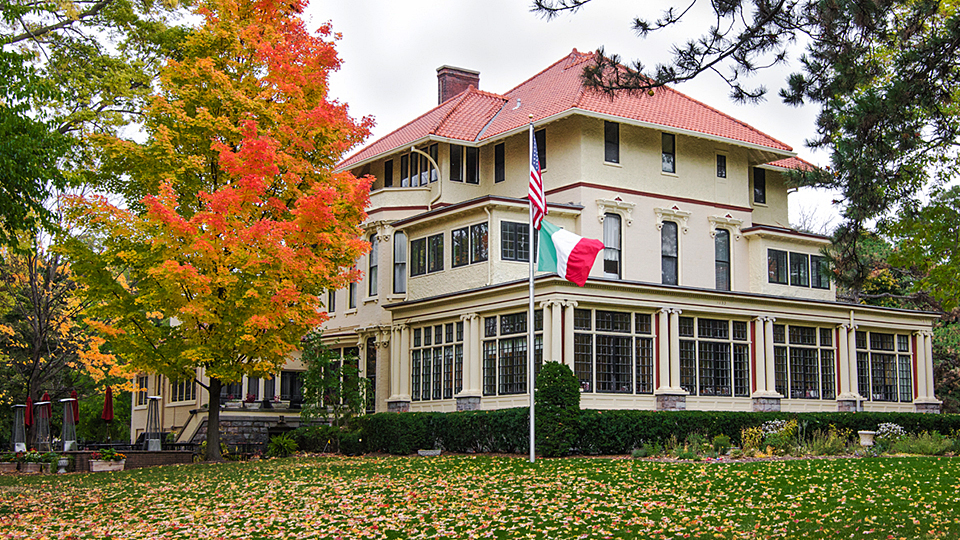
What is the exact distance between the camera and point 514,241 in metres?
28.4

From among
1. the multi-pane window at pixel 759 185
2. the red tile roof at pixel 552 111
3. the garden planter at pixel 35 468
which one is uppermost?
the red tile roof at pixel 552 111

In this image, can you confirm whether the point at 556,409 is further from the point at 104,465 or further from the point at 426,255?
the point at 104,465

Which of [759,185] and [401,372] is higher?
[759,185]

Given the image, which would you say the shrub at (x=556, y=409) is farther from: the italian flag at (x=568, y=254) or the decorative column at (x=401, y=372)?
the decorative column at (x=401, y=372)

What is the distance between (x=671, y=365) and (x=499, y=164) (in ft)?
34.2

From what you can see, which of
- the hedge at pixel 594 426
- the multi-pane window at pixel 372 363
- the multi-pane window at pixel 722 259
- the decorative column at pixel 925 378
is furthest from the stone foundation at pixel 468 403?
the decorative column at pixel 925 378

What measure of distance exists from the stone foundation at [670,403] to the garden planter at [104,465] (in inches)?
585

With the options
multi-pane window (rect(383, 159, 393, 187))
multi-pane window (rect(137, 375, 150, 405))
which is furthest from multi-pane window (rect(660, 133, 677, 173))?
multi-pane window (rect(137, 375, 150, 405))

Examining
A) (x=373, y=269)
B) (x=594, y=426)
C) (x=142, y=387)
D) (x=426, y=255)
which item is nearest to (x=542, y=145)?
(x=426, y=255)

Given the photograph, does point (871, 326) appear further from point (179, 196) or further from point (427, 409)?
point (179, 196)

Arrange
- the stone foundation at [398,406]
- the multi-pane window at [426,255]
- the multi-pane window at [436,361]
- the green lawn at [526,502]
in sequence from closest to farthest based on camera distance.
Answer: the green lawn at [526,502], the multi-pane window at [436,361], the stone foundation at [398,406], the multi-pane window at [426,255]

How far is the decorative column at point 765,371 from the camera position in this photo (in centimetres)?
2698

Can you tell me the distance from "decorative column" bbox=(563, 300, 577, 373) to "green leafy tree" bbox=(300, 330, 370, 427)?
25.9 feet

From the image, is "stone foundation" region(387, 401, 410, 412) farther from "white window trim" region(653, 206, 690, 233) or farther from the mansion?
"white window trim" region(653, 206, 690, 233)
